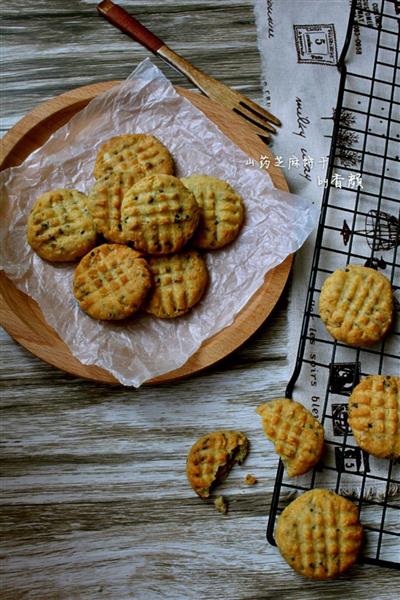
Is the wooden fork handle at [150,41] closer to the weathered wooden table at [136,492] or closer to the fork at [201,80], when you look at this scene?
the fork at [201,80]

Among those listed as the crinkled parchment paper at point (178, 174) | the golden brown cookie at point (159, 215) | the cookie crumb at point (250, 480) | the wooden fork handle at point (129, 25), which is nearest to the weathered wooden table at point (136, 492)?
the cookie crumb at point (250, 480)

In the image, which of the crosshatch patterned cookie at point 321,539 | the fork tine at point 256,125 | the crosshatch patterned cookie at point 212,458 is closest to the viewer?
the crosshatch patterned cookie at point 321,539

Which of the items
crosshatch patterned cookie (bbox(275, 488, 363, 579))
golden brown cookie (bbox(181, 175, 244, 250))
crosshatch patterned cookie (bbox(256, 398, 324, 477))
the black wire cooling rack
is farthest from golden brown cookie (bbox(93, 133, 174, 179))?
crosshatch patterned cookie (bbox(275, 488, 363, 579))

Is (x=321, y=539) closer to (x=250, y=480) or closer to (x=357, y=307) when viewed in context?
(x=250, y=480)

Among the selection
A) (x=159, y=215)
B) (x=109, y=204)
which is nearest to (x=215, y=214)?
(x=159, y=215)

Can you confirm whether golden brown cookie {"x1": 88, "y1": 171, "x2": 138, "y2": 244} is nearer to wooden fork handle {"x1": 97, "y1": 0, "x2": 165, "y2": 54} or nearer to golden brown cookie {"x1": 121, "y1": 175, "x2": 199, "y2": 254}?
golden brown cookie {"x1": 121, "y1": 175, "x2": 199, "y2": 254}
